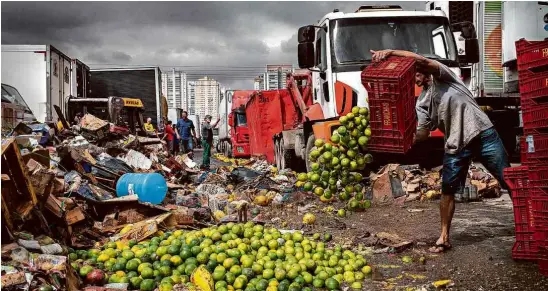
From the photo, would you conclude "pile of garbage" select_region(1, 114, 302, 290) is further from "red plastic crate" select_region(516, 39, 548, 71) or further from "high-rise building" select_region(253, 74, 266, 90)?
"high-rise building" select_region(253, 74, 266, 90)

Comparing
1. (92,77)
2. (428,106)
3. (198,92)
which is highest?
(198,92)

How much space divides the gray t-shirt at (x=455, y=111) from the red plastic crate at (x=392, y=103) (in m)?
0.43

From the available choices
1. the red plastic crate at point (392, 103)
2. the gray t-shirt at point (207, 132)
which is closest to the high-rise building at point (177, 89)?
the gray t-shirt at point (207, 132)

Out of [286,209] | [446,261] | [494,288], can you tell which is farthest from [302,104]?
[494,288]

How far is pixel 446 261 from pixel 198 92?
91.4 m

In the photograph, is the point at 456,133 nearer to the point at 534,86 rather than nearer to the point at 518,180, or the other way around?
the point at 518,180

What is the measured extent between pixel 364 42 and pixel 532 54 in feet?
17.5

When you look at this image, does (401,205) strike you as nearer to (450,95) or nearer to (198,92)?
(450,95)

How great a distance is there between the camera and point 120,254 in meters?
4.99

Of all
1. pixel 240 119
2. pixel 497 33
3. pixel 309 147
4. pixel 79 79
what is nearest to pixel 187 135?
pixel 240 119

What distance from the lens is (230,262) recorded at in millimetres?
4578

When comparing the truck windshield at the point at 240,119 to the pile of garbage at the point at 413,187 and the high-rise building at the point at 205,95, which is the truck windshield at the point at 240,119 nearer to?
the pile of garbage at the point at 413,187

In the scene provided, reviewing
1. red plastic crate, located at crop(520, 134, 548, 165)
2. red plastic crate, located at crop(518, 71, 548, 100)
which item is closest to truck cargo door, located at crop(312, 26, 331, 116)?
red plastic crate, located at crop(518, 71, 548, 100)

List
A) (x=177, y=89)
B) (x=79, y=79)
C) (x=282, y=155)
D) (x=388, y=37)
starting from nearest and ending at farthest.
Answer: (x=388, y=37)
(x=282, y=155)
(x=79, y=79)
(x=177, y=89)
